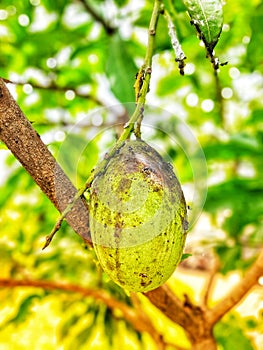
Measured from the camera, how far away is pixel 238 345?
113cm

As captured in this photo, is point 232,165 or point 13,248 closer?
point 13,248

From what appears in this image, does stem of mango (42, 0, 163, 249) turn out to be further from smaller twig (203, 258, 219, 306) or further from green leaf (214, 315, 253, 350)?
green leaf (214, 315, 253, 350)

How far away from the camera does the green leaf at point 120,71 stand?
795 millimetres

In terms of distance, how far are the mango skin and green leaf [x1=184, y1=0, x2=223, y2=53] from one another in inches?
4.5

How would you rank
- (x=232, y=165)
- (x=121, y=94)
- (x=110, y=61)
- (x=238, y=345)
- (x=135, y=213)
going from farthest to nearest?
1. (x=232, y=165)
2. (x=238, y=345)
3. (x=110, y=61)
4. (x=121, y=94)
5. (x=135, y=213)

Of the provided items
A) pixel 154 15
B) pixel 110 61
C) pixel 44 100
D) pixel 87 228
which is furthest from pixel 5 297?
pixel 154 15

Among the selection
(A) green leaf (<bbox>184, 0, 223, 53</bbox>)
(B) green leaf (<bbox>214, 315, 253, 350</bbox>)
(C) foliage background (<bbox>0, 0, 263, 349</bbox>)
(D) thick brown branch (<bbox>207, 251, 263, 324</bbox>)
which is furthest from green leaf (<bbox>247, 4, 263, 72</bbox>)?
(B) green leaf (<bbox>214, 315, 253, 350</bbox>)

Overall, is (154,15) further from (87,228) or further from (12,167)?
(12,167)

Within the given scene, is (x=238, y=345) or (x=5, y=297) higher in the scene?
(x=5, y=297)

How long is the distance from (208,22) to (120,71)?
18.3 inches

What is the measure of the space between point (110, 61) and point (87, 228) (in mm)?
445

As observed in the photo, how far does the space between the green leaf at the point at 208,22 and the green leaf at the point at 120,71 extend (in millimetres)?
382

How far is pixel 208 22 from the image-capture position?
394mm

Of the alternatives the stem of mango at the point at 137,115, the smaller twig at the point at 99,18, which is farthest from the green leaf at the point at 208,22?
the smaller twig at the point at 99,18
